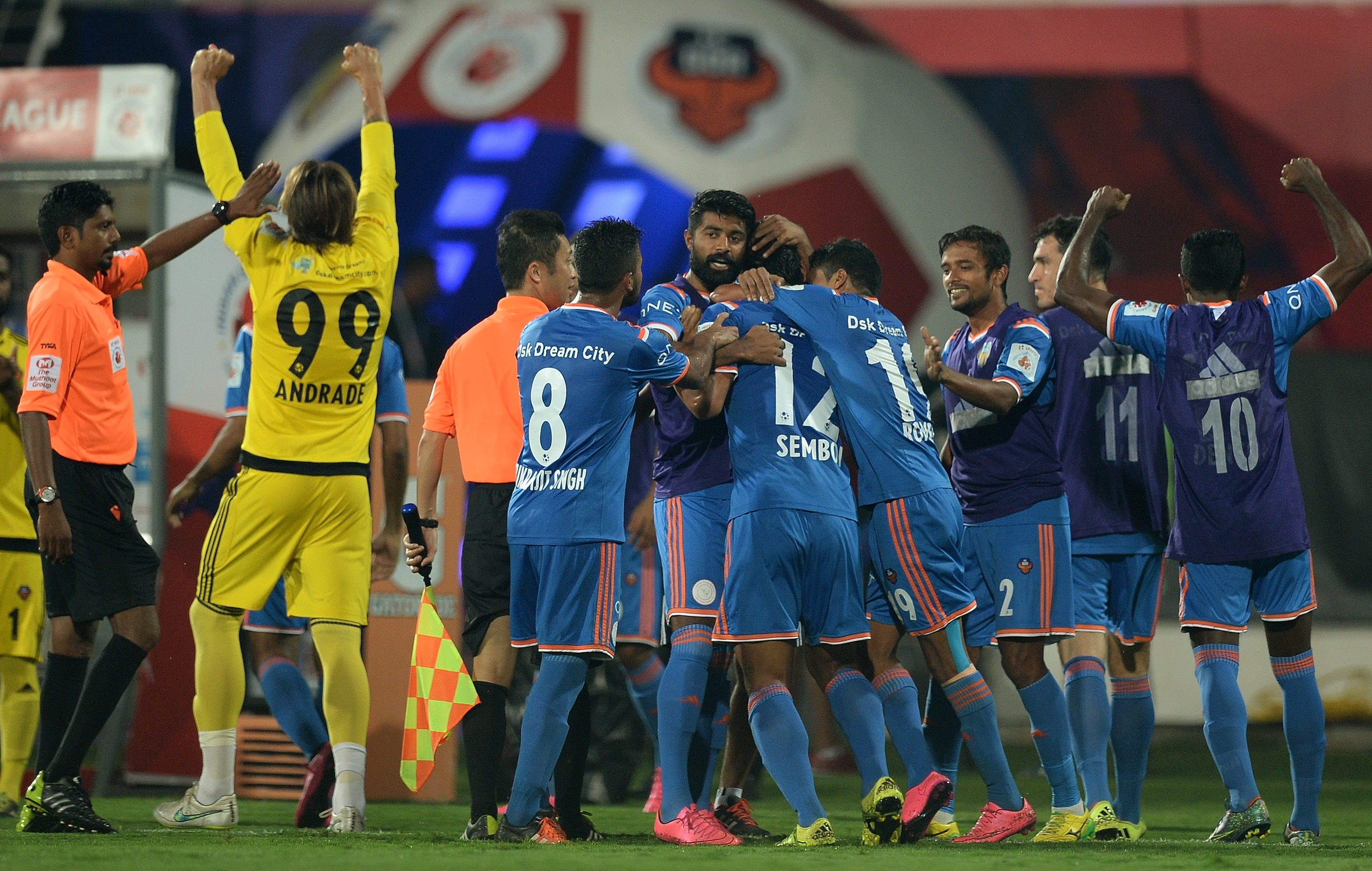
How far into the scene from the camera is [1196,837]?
5051 mm

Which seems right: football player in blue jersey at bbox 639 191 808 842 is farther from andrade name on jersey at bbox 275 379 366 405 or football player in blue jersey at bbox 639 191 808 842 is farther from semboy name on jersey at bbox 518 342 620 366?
andrade name on jersey at bbox 275 379 366 405

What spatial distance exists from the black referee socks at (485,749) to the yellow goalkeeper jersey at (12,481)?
211 centimetres

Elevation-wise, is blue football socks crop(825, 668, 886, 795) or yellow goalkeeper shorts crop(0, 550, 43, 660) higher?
yellow goalkeeper shorts crop(0, 550, 43, 660)

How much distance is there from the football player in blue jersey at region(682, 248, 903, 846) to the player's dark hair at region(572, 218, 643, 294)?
34 centimetres

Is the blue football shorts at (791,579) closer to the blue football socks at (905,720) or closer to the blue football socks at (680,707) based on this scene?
the blue football socks at (680,707)

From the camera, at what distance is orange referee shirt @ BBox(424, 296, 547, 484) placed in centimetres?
483

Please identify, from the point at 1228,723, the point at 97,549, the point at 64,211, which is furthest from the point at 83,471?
the point at 1228,723

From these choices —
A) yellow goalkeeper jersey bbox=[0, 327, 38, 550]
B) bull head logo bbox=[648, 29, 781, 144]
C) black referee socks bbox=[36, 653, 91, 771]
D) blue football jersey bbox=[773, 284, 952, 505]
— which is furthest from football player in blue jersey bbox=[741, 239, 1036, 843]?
bull head logo bbox=[648, 29, 781, 144]

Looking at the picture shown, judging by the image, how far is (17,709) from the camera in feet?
17.9

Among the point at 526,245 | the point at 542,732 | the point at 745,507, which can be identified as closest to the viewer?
the point at 542,732

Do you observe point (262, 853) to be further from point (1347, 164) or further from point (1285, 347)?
point (1347, 164)

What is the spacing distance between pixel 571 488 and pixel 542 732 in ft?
2.39

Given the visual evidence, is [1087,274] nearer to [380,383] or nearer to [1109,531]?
[1109,531]

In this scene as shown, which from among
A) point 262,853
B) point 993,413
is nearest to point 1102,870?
point 993,413
